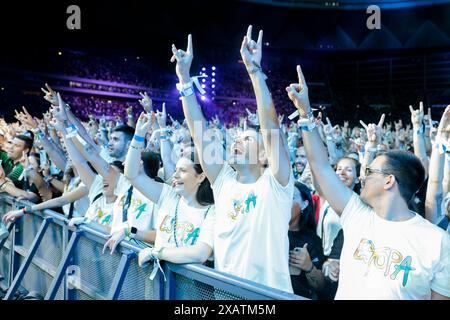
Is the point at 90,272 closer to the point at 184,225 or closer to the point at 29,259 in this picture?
the point at 184,225

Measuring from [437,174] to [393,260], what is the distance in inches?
44.5

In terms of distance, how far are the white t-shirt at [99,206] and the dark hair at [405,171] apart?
6.56ft

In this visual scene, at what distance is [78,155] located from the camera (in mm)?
3305

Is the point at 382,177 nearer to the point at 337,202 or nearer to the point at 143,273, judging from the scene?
the point at 337,202

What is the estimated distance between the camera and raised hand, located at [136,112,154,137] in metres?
2.75

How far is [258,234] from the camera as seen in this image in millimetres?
2117

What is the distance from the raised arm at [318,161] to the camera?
6.33ft

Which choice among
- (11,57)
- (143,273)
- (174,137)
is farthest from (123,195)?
(11,57)

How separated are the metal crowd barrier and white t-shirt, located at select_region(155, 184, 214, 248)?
27 cm

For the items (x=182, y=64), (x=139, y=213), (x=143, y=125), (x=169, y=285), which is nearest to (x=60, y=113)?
(x=143, y=125)

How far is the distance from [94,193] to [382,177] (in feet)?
7.11

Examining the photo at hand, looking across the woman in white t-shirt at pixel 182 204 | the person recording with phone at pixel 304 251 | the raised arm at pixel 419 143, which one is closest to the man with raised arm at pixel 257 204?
the woman in white t-shirt at pixel 182 204

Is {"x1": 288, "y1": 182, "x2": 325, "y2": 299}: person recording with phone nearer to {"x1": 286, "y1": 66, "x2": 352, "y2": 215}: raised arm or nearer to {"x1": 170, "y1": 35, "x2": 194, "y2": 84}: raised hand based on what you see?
{"x1": 286, "y1": 66, "x2": 352, "y2": 215}: raised arm

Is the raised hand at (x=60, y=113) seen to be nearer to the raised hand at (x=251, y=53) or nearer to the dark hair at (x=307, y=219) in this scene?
the raised hand at (x=251, y=53)
